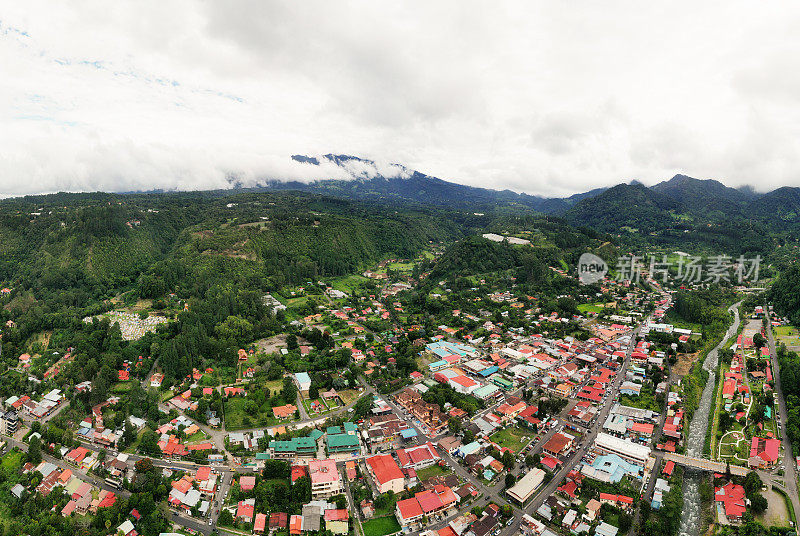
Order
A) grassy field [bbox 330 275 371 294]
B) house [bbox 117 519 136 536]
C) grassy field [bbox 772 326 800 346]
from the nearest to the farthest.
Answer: house [bbox 117 519 136 536] < grassy field [bbox 772 326 800 346] < grassy field [bbox 330 275 371 294]

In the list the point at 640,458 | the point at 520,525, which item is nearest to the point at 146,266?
the point at 520,525

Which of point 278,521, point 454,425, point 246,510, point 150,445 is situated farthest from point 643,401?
point 150,445

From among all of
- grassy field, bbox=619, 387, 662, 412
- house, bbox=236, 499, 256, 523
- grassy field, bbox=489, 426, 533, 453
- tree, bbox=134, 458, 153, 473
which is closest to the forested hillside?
tree, bbox=134, 458, 153, 473

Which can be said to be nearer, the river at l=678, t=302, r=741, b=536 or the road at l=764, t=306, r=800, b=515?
the river at l=678, t=302, r=741, b=536

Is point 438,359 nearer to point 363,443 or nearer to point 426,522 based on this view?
point 363,443

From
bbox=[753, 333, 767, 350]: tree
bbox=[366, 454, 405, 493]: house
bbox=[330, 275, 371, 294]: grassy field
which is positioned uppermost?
bbox=[753, 333, 767, 350]: tree

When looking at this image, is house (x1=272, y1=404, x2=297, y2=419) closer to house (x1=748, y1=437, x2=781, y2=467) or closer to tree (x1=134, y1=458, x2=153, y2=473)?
tree (x1=134, y1=458, x2=153, y2=473)

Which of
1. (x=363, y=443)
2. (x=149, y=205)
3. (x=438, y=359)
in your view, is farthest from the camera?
(x=149, y=205)
